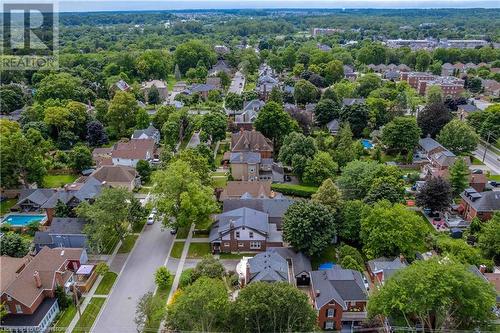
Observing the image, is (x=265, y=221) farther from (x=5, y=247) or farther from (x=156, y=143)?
(x=156, y=143)

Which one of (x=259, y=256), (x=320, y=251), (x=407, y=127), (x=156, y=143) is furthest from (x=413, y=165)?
(x=156, y=143)

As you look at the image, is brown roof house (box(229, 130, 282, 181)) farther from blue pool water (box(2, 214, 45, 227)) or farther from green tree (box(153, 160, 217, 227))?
blue pool water (box(2, 214, 45, 227))

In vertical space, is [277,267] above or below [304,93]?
below

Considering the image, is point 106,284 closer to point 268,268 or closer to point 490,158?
point 268,268

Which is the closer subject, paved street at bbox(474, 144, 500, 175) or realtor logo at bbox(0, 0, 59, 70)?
paved street at bbox(474, 144, 500, 175)

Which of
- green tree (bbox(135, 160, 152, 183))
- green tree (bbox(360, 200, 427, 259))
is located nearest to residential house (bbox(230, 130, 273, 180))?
green tree (bbox(135, 160, 152, 183))

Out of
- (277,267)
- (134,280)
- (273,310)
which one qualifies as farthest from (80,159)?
(273,310)
